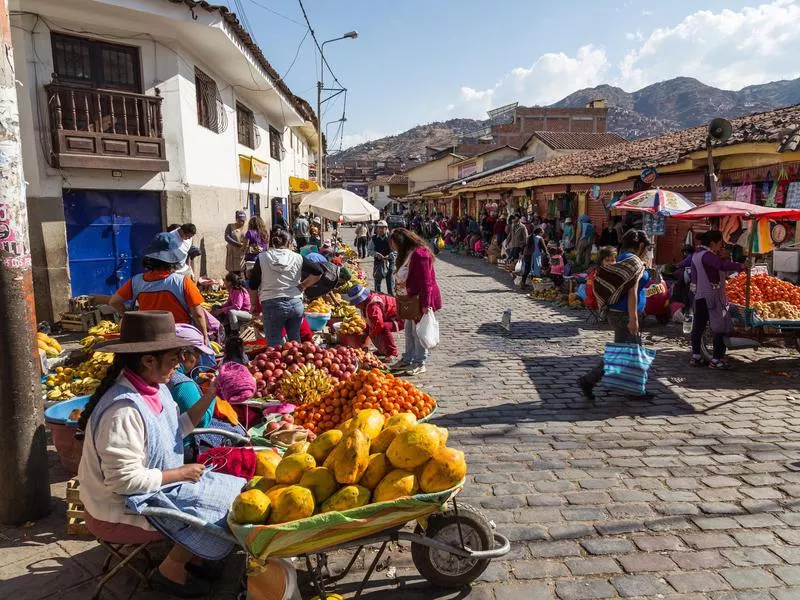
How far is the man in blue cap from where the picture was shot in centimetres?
515

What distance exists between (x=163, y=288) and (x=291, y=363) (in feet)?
4.64

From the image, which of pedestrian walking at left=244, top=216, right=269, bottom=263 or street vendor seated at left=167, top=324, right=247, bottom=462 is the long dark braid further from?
pedestrian walking at left=244, top=216, right=269, bottom=263

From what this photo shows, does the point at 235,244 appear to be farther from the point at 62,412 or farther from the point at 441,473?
the point at 441,473

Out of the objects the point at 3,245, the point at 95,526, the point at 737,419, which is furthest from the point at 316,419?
the point at 737,419

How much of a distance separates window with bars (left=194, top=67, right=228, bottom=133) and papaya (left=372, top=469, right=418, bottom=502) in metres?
11.6

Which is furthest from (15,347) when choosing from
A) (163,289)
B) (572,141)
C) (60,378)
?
(572,141)

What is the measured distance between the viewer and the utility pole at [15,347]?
3521 millimetres

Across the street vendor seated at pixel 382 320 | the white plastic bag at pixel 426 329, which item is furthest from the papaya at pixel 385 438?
the street vendor seated at pixel 382 320

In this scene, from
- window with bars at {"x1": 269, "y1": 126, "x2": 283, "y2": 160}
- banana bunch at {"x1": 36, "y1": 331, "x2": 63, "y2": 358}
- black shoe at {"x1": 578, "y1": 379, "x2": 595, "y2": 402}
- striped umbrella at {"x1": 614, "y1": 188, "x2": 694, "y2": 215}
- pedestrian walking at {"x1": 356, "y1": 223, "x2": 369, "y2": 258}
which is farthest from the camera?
pedestrian walking at {"x1": 356, "y1": 223, "x2": 369, "y2": 258}

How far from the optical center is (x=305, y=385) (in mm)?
5328

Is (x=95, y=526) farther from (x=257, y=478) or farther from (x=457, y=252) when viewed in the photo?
(x=457, y=252)

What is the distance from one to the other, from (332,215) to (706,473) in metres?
10.7

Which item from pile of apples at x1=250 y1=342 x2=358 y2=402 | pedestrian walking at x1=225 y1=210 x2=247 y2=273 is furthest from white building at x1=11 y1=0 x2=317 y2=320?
pile of apples at x1=250 y1=342 x2=358 y2=402

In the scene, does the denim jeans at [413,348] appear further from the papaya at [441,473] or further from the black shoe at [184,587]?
the black shoe at [184,587]
